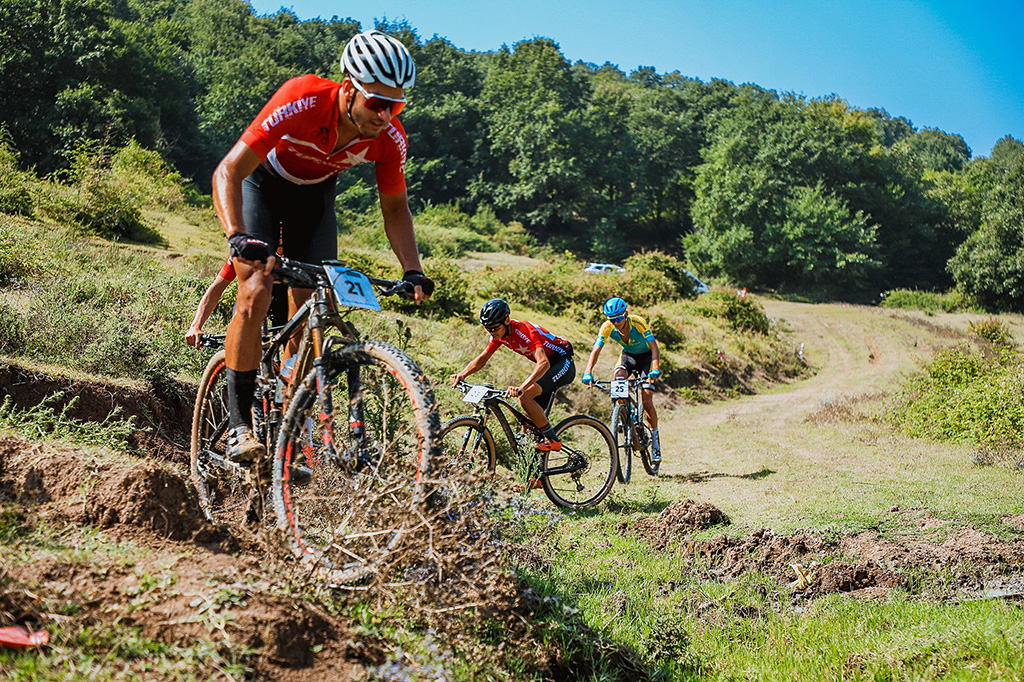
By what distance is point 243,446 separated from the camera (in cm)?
363

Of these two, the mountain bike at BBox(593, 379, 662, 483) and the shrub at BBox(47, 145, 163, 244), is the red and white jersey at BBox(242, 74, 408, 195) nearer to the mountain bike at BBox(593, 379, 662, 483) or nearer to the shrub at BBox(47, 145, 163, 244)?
the mountain bike at BBox(593, 379, 662, 483)

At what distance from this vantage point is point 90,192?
51.9ft

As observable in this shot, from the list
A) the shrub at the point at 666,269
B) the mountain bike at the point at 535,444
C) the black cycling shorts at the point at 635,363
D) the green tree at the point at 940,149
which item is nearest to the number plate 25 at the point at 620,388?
the black cycling shorts at the point at 635,363

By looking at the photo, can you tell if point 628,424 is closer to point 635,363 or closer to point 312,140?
point 635,363

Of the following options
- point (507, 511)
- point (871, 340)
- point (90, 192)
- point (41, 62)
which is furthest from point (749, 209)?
point (507, 511)

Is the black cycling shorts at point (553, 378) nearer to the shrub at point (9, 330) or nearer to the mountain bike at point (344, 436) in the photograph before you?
the mountain bike at point (344, 436)

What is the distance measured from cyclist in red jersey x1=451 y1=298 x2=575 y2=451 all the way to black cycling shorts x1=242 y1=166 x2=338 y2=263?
2.96 m

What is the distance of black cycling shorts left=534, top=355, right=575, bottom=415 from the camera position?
7770 millimetres

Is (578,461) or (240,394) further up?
(240,394)

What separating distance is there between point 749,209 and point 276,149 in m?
58.2

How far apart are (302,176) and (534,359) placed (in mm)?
3961

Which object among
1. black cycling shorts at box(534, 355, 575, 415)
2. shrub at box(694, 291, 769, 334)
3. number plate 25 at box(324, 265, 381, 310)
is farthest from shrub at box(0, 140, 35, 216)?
shrub at box(694, 291, 769, 334)

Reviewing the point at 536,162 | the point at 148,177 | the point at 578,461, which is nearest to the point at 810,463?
the point at 578,461

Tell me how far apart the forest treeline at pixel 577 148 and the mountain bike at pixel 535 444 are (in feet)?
116
